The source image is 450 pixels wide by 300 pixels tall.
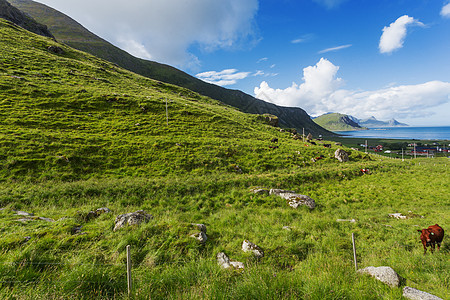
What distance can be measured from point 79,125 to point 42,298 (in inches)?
1321

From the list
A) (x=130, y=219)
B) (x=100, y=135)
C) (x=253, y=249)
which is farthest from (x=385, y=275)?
(x=100, y=135)

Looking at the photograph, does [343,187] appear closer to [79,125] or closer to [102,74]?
[79,125]

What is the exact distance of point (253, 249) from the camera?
24.7 ft

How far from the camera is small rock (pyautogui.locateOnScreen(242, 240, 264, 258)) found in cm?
731

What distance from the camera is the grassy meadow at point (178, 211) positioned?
4.92 m

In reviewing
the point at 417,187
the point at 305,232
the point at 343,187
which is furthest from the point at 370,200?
the point at 305,232

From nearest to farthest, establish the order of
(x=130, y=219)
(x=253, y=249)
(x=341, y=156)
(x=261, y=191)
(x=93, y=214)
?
(x=253, y=249) → (x=130, y=219) → (x=93, y=214) → (x=261, y=191) → (x=341, y=156)

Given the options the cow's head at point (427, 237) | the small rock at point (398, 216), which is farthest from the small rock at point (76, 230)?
the small rock at point (398, 216)

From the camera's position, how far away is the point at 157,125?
115 feet

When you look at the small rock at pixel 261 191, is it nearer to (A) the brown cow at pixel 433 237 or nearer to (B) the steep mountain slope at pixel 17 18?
(A) the brown cow at pixel 433 237

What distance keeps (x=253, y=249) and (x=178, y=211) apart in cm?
736

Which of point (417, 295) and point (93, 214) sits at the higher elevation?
point (417, 295)

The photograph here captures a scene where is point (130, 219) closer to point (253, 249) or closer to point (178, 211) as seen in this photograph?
point (178, 211)

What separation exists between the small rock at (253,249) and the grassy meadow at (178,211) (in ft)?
1.03
